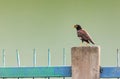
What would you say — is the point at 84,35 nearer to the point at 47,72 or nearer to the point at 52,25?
the point at 47,72

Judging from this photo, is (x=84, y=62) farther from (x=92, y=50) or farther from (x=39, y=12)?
(x=39, y=12)

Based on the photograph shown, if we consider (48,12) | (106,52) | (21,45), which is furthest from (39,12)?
(106,52)

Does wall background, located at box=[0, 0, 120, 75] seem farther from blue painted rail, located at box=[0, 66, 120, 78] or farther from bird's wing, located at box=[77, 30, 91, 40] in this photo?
blue painted rail, located at box=[0, 66, 120, 78]

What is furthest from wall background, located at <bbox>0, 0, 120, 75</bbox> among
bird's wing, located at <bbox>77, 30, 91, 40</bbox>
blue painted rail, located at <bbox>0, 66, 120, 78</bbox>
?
blue painted rail, located at <bbox>0, 66, 120, 78</bbox>

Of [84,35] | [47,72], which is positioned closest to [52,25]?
[84,35]

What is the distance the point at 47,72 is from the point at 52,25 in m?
2.29

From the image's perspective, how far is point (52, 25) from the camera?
527cm

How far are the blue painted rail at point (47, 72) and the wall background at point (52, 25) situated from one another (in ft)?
7.05

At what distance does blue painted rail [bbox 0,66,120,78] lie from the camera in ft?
9.67

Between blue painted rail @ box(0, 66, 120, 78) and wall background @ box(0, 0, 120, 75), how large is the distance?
7.05ft

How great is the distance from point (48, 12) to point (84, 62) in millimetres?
2456

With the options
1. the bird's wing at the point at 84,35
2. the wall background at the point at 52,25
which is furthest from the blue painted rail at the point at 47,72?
the wall background at the point at 52,25

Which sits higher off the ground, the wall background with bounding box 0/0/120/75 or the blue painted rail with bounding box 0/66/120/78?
the wall background with bounding box 0/0/120/75

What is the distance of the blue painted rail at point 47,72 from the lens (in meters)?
2.95
